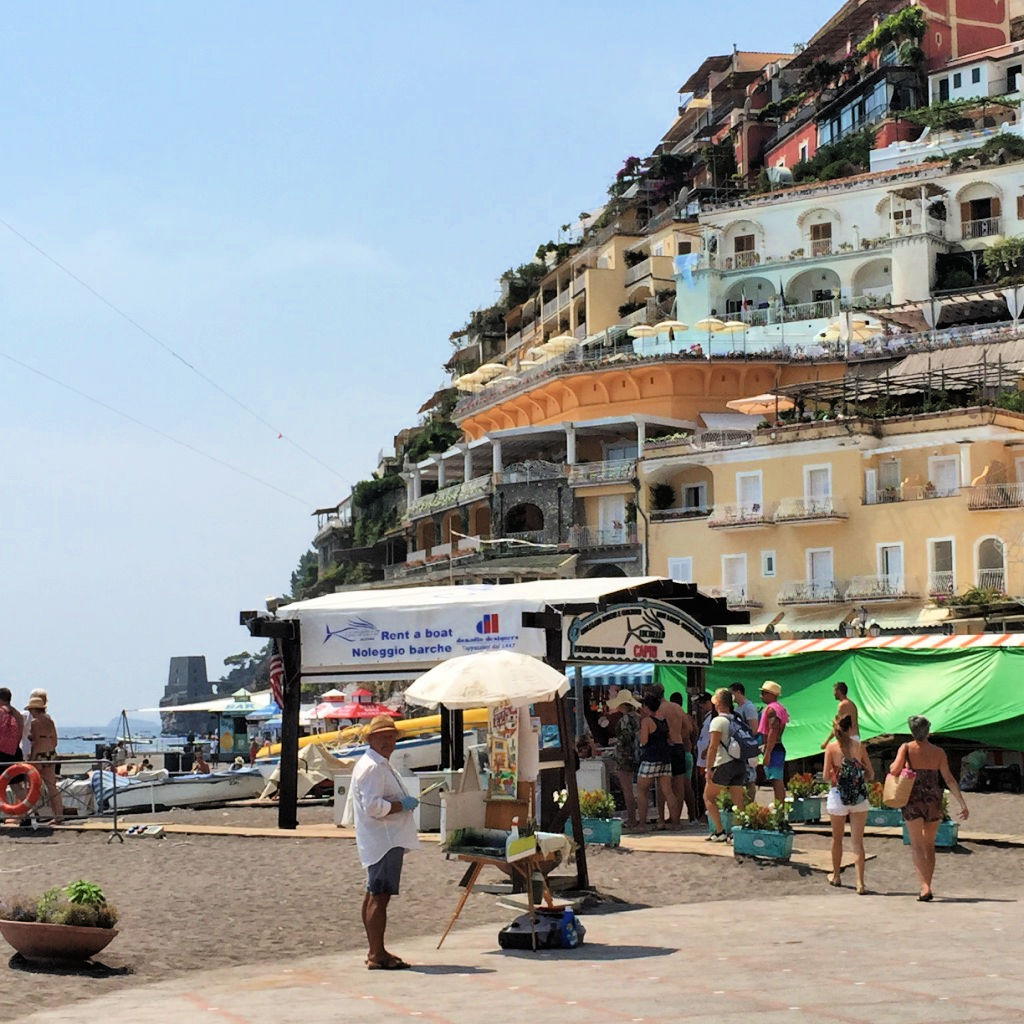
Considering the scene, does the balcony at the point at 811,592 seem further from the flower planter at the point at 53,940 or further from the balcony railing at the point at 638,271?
the flower planter at the point at 53,940

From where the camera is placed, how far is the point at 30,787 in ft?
66.6

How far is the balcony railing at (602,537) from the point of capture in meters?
59.8

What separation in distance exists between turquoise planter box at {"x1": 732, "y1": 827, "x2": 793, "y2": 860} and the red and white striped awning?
1031 centimetres

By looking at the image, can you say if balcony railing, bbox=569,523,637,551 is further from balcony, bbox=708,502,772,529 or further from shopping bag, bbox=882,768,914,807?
shopping bag, bbox=882,768,914,807

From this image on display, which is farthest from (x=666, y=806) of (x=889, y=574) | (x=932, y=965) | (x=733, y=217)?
(x=733, y=217)

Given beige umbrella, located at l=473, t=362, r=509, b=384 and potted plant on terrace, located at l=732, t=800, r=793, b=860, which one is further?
beige umbrella, located at l=473, t=362, r=509, b=384

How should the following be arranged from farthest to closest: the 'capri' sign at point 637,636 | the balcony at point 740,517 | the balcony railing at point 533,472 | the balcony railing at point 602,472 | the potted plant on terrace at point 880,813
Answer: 1. the balcony railing at point 533,472
2. the balcony railing at point 602,472
3. the balcony at point 740,517
4. the potted plant on terrace at point 880,813
5. the 'capri' sign at point 637,636

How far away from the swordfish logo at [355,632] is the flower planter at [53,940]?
930cm

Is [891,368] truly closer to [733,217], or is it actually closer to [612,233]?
[733,217]

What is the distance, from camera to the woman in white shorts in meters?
14.4

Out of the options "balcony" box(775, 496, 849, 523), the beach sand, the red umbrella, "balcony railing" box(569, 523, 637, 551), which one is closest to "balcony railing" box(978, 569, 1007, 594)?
"balcony" box(775, 496, 849, 523)

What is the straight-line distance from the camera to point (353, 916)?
13266mm

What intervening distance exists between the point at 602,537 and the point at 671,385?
7.94 m

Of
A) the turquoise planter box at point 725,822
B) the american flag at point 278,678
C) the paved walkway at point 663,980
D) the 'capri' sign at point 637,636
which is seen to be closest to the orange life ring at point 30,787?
the american flag at point 278,678
